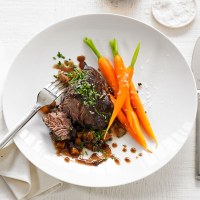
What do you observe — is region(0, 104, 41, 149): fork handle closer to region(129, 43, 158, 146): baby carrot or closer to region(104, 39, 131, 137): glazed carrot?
region(104, 39, 131, 137): glazed carrot

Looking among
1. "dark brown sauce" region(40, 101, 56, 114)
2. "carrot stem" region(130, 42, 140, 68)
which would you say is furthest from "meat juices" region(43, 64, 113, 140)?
"carrot stem" region(130, 42, 140, 68)

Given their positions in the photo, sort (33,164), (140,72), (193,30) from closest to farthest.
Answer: (33,164) → (140,72) → (193,30)

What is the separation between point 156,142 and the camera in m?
3.20

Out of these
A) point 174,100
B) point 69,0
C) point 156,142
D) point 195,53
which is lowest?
point 156,142

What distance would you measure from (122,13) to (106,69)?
602mm

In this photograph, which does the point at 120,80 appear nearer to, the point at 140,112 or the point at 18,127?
the point at 140,112

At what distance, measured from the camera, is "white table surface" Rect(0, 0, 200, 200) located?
3.24 metres

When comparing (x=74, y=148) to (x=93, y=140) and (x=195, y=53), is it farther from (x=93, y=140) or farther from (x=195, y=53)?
(x=195, y=53)

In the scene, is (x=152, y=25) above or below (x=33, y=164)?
above

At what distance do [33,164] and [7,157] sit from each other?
0.21 meters

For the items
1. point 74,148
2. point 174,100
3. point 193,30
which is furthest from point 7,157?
point 193,30

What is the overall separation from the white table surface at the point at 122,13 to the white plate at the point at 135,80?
184mm

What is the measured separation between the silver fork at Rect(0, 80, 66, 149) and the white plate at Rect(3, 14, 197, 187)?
3.5 inches

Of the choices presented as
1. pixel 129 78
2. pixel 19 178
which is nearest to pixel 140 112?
pixel 129 78
